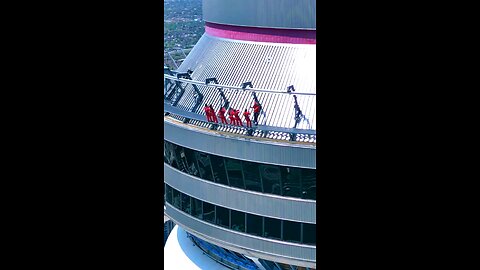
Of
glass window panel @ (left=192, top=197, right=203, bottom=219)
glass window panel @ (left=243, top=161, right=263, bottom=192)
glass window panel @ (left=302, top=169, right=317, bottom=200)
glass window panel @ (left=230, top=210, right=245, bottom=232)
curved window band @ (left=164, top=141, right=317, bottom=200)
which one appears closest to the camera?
glass window panel @ (left=302, top=169, right=317, bottom=200)

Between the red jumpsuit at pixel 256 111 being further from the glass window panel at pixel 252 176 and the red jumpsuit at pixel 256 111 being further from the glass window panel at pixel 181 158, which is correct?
the glass window panel at pixel 181 158

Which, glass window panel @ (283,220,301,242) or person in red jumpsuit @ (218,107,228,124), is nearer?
glass window panel @ (283,220,301,242)

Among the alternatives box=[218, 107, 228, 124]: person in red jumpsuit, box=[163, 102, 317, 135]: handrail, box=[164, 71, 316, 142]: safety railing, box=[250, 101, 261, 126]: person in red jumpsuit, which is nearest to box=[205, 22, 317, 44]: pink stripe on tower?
box=[164, 71, 316, 142]: safety railing

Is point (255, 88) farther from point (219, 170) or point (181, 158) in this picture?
point (181, 158)

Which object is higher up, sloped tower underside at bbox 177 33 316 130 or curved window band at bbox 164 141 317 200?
sloped tower underside at bbox 177 33 316 130

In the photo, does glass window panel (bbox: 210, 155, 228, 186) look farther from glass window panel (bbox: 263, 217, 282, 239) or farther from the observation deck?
glass window panel (bbox: 263, 217, 282, 239)

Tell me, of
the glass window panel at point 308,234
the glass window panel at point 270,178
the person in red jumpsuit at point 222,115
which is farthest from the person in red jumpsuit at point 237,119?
the glass window panel at point 308,234
